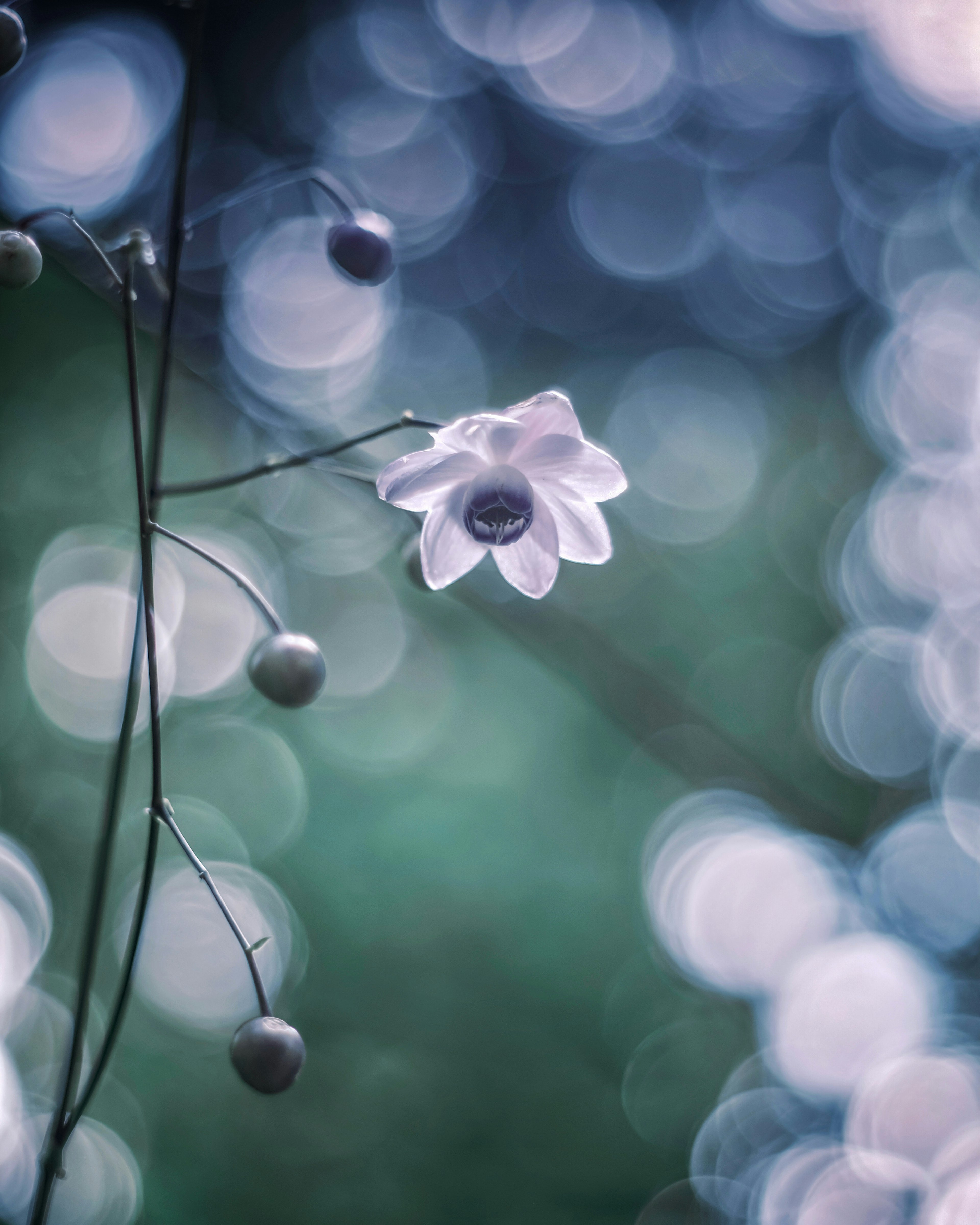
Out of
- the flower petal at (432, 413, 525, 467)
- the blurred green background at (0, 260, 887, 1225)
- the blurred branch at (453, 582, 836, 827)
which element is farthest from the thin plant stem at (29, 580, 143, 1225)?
the blurred green background at (0, 260, 887, 1225)

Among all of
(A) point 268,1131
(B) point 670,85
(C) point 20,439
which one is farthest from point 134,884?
(B) point 670,85

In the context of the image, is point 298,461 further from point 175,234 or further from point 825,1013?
point 825,1013

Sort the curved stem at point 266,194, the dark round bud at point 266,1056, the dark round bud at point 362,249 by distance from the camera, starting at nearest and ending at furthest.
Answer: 1. the dark round bud at point 266,1056
2. the curved stem at point 266,194
3. the dark round bud at point 362,249

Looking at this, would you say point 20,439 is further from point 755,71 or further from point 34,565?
point 755,71

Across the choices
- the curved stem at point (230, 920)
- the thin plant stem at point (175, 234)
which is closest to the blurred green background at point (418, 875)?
the thin plant stem at point (175, 234)

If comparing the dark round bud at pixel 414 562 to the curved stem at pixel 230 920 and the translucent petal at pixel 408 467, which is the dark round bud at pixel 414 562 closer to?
the translucent petal at pixel 408 467

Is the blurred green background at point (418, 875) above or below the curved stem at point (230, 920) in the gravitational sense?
below
